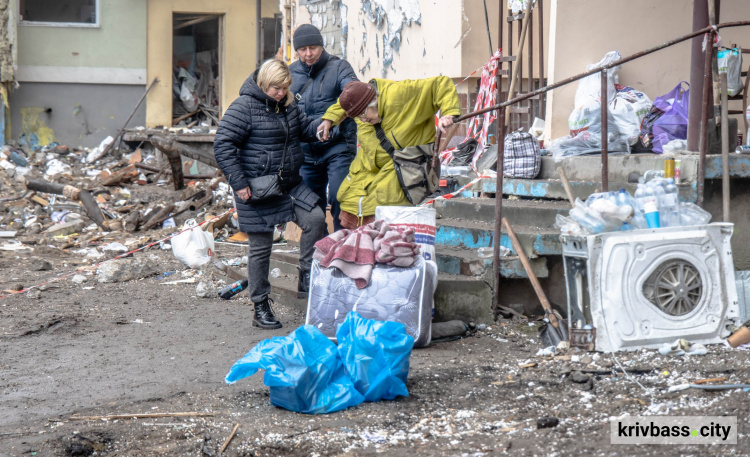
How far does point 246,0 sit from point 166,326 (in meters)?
12.4

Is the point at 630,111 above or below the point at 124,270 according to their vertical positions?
above

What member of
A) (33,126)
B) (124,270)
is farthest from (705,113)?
(33,126)

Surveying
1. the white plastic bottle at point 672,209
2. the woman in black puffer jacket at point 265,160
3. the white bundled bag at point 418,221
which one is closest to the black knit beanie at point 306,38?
the woman in black puffer jacket at point 265,160

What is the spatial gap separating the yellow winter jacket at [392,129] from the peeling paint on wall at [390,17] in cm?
445

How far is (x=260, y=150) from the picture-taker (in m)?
5.55

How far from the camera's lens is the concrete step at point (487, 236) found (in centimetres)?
554

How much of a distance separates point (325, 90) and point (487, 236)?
1.66 metres

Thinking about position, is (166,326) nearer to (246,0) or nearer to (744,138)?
(744,138)

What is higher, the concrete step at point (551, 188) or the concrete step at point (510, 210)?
the concrete step at point (551, 188)

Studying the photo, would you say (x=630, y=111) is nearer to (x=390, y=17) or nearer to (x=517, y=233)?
(x=517, y=233)

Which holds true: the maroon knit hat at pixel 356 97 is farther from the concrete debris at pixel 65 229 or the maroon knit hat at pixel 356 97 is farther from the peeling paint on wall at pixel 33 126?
the peeling paint on wall at pixel 33 126

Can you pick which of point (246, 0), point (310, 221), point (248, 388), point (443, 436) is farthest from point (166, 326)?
point (246, 0)

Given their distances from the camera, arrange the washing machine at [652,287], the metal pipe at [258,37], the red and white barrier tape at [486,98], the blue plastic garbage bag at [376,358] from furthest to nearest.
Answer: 1. the metal pipe at [258,37]
2. the red and white barrier tape at [486,98]
3. the washing machine at [652,287]
4. the blue plastic garbage bag at [376,358]

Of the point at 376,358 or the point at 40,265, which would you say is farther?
the point at 40,265
